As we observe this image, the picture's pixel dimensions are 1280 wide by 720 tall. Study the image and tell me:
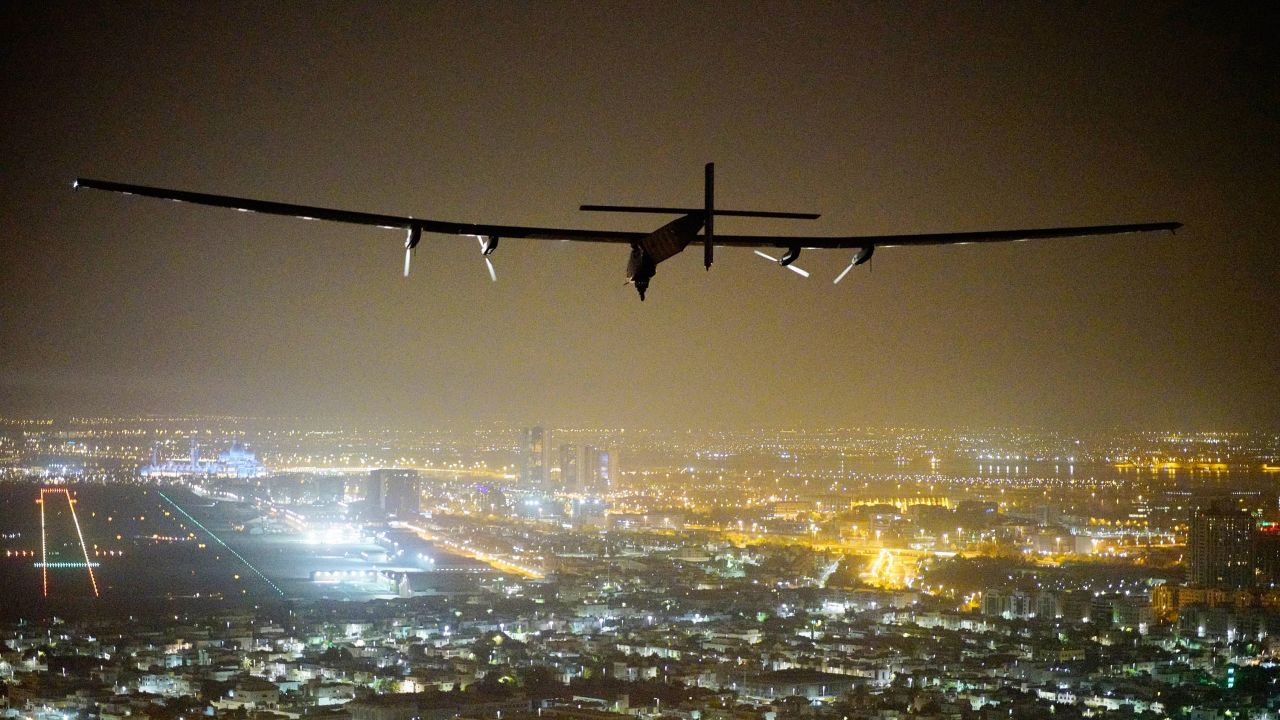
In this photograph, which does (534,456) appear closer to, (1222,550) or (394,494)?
(394,494)

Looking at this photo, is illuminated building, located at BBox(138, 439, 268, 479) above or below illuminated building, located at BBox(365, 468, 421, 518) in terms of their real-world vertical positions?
above

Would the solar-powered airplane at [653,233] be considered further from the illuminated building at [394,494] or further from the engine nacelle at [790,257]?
the illuminated building at [394,494]

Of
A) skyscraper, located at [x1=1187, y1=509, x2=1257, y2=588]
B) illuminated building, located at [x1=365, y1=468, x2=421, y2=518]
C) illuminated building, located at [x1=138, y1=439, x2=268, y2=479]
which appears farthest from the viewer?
illuminated building, located at [x1=138, y1=439, x2=268, y2=479]

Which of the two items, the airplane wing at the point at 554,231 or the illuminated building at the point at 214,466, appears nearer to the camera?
the airplane wing at the point at 554,231

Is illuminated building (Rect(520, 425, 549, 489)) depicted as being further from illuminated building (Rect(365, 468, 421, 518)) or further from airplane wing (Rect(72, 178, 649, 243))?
airplane wing (Rect(72, 178, 649, 243))

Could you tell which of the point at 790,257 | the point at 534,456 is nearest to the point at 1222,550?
the point at 790,257

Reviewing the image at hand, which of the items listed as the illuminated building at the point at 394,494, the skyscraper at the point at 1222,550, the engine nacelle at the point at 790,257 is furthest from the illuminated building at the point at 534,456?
the engine nacelle at the point at 790,257

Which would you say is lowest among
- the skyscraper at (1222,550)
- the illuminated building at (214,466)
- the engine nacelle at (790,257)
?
the skyscraper at (1222,550)

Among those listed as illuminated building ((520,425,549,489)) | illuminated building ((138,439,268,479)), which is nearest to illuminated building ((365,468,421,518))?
illuminated building ((520,425,549,489))
